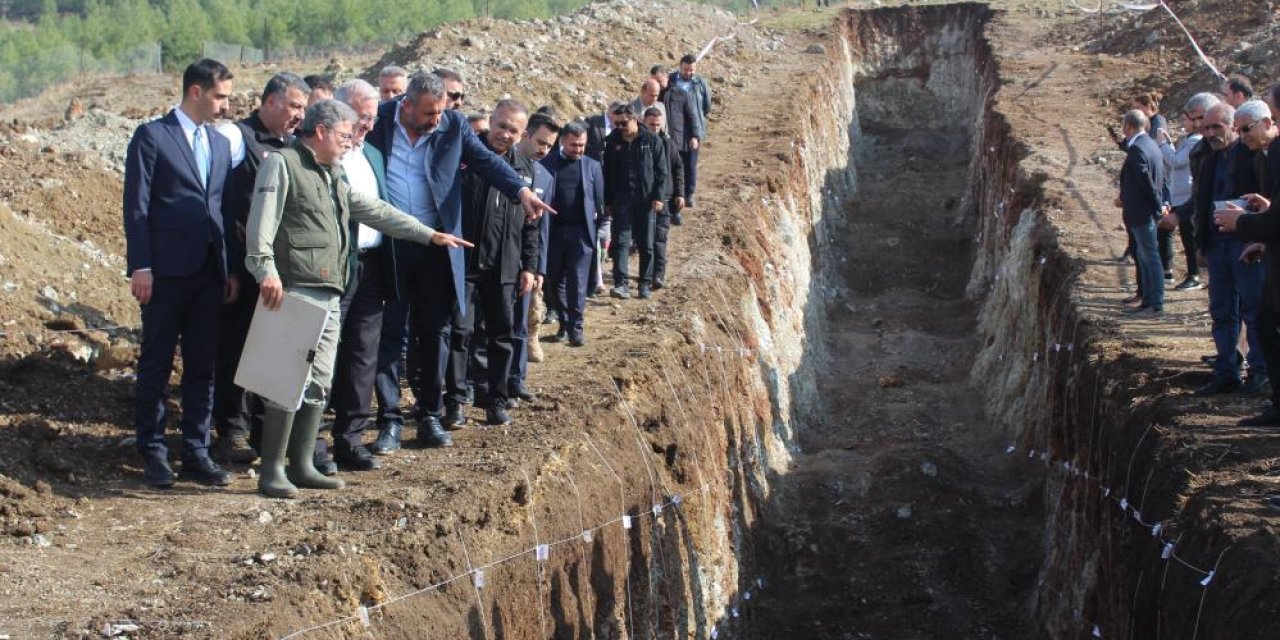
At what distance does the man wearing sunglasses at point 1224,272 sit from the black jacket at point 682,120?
7929 mm

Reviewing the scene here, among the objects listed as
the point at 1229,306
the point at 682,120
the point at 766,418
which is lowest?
the point at 766,418

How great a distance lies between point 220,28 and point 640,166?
41662 millimetres

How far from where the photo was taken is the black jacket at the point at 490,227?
10086 millimetres

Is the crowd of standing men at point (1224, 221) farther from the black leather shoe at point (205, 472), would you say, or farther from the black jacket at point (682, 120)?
the black leather shoe at point (205, 472)

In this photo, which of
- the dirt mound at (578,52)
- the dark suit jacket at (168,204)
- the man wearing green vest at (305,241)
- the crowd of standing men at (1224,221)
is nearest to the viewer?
the man wearing green vest at (305,241)

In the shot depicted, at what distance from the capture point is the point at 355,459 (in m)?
9.02

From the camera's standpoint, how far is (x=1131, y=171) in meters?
13.8

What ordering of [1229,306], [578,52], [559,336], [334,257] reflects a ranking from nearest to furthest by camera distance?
[334,257], [1229,306], [559,336], [578,52]

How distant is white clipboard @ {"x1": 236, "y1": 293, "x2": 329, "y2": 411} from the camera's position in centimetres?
800

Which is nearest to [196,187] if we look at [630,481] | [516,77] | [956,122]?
[630,481]

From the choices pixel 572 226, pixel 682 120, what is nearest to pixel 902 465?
pixel 682 120

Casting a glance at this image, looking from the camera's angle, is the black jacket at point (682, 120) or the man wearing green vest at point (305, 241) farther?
the black jacket at point (682, 120)

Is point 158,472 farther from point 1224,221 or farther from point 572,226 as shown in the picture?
point 1224,221

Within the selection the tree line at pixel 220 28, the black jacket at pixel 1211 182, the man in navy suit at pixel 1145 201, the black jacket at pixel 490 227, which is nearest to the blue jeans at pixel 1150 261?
the man in navy suit at pixel 1145 201
